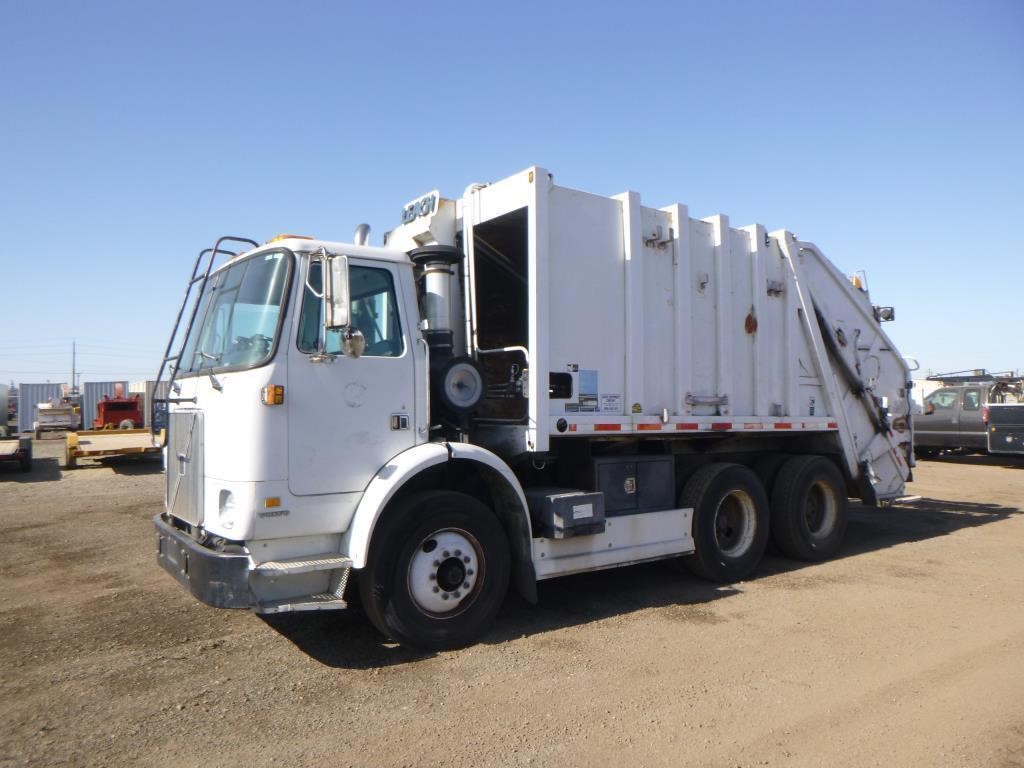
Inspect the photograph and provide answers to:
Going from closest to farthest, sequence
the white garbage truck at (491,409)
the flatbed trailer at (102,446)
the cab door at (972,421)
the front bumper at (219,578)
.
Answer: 1. the front bumper at (219,578)
2. the white garbage truck at (491,409)
3. the flatbed trailer at (102,446)
4. the cab door at (972,421)

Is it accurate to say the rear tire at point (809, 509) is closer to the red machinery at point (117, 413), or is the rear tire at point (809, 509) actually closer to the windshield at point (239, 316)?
the windshield at point (239, 316)

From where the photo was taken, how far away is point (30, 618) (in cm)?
602

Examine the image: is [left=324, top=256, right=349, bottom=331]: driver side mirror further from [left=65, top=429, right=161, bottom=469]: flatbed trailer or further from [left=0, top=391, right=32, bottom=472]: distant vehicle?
[left=0, top=391, right=32, bottom=472]: distant vehicle

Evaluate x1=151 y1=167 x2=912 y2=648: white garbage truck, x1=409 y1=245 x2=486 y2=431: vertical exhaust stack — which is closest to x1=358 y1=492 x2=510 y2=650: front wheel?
x1=151 y1=167 x2=912 y2=648: white garbage truck

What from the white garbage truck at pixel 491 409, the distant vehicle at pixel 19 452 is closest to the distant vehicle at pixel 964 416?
the white garbage truck at pixel 491 409

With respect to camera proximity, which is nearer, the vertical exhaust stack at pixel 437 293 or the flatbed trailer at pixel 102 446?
the vertical exhaust stack at pixel 437 293

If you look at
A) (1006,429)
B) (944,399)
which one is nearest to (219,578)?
(1006,429)

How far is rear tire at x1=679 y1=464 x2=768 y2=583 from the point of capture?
6.98 m

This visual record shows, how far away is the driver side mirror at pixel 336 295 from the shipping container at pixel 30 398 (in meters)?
43.3

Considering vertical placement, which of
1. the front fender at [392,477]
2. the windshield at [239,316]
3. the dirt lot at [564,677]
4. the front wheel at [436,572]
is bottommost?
the dirt lot at [564,677]

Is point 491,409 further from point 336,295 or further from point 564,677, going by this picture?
point 564,677

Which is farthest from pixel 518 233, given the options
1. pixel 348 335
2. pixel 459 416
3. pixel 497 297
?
pixel 348 335

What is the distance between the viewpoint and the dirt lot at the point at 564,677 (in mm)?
3732

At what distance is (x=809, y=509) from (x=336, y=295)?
600 centimetres
